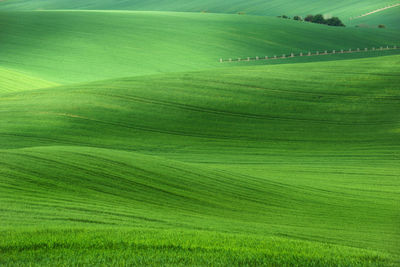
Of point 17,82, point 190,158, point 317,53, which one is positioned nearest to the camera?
point 190,158

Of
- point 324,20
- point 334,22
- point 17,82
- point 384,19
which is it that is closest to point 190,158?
point 17,82

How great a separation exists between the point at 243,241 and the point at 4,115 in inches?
646

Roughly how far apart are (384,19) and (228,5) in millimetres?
28395

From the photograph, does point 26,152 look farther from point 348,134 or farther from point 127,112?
point 348,134

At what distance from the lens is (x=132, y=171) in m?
10.8

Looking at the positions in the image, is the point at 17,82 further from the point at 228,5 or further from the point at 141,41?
the point at 228,5

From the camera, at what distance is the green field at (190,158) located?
6.16 m

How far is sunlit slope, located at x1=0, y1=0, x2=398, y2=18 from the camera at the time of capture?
79.4 metres

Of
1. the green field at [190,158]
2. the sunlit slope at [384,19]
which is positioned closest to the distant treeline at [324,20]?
the sunlit slope at [384,19]

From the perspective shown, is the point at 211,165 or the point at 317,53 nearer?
the point at 211,165

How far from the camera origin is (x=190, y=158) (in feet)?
55.8

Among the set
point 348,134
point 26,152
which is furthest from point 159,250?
point 348,134

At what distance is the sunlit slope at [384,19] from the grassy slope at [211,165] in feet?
145

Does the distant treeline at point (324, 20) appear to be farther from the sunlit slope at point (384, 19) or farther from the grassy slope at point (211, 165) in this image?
the grassy slope at point (211, 165)
